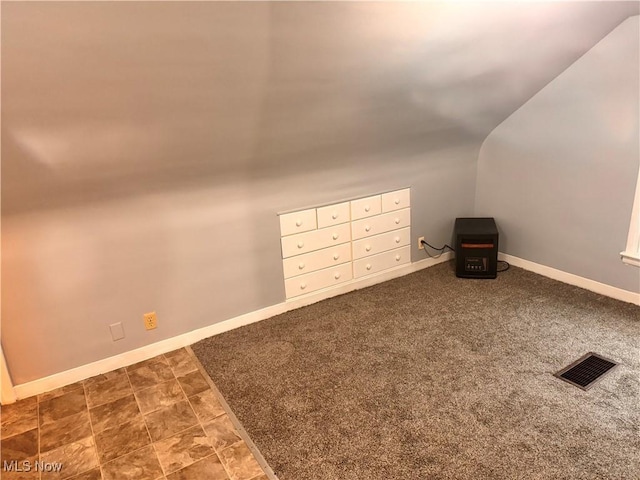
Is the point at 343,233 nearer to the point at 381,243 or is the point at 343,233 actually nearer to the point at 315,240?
the point at 315,240

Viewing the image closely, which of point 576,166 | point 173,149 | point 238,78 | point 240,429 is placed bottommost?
point 240,429

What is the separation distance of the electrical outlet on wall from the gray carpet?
0.30 m

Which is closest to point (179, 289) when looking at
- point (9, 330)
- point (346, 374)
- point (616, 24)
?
point (9, 330)

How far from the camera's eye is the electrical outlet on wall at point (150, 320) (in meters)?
2.60

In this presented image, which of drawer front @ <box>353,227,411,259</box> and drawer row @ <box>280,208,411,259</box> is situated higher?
drawer row @ <box>280,208,411,259</box>

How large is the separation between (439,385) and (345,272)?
3.90 feet

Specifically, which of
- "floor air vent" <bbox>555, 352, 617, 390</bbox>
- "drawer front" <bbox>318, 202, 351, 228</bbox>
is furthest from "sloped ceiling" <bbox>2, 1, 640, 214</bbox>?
"floor air vent" <bbox>555, 352, 617, 390</bbox>

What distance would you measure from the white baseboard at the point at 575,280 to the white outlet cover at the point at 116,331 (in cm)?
282

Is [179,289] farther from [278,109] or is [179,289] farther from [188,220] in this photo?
[278,109]

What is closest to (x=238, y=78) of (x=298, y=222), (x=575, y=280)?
(x=298, y=222)

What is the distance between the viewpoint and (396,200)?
11.0 ft

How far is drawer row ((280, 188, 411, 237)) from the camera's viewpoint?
2938mm

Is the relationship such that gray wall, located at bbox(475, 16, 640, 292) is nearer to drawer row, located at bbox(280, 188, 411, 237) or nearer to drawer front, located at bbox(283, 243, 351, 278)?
drawer row, located at bbox(280, 188, 411, 237)

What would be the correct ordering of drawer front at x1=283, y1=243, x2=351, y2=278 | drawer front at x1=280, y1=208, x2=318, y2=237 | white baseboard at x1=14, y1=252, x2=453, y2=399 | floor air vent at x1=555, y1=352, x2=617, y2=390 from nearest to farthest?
floor air vent at x1=555, y1=352, x2=617, y2=390, white baseboard at x1=14, y1=252, x2=453, y2=399, drawer front at x1=280, y1=208, x2=318, y2=237, drawer front at x1=283, y1=243, x2=351, y2=278
